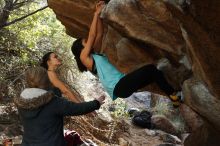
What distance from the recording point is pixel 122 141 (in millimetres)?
15086

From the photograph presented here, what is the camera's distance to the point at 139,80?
6.02m

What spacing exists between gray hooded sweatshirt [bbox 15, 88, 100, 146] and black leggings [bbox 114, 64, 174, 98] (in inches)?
33.7

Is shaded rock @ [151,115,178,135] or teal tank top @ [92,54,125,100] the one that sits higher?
teal tank top @ [92,54,125,100]

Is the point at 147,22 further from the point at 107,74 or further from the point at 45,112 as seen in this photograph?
the point at 45,112

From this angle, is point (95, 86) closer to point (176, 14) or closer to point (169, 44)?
point (169, 44)

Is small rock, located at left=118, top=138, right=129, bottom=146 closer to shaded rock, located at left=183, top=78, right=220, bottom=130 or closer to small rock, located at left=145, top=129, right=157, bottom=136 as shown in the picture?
small rock, located at left=145, top=129, right=157, bottom=136

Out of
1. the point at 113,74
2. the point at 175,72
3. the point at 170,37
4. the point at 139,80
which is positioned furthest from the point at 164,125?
the point at 139,80

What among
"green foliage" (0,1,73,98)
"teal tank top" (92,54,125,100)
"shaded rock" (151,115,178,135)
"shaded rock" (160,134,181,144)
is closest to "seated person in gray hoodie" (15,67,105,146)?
"teal tank top" (92,54,125,100)

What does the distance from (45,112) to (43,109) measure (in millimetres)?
46

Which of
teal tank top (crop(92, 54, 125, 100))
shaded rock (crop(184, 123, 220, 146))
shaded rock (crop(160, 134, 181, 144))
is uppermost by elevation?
teal tank top (crop(92, 54, 125, 100))

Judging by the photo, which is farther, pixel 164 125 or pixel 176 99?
pixel 164 125

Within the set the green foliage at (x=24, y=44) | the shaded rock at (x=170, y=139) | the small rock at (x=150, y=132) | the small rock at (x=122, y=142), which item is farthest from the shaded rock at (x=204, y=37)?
the small rock at (x=150, y=132)

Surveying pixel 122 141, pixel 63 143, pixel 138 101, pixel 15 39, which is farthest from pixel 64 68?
pixel 63 143

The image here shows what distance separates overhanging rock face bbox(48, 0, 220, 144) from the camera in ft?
14.8
